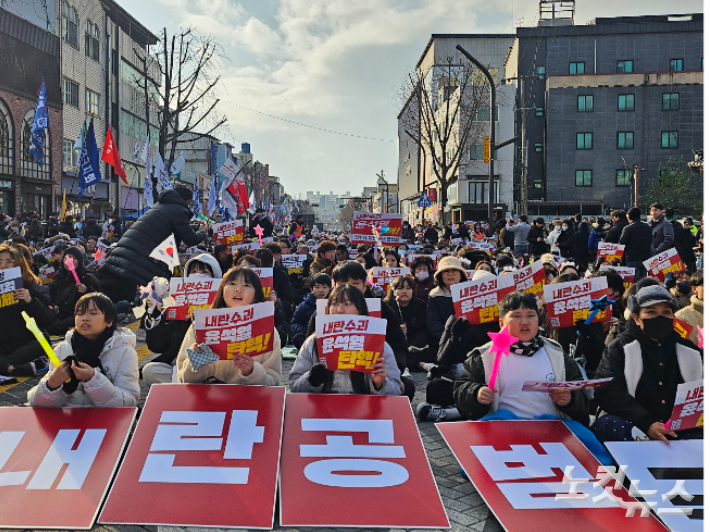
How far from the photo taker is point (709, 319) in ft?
7.55

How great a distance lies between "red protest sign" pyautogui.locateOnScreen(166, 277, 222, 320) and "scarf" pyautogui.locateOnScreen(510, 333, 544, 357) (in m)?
3.25

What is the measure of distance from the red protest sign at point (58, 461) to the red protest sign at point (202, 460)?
0.38 feet

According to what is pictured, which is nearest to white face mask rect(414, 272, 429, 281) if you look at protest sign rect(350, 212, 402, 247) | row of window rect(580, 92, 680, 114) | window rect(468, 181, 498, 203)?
protest sign rect(350, 212, 402, 247)

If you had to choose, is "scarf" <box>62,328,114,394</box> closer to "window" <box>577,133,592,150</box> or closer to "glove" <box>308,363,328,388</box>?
"glove" <box>308,363,328,388</box>

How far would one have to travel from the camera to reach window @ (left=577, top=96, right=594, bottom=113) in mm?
52312

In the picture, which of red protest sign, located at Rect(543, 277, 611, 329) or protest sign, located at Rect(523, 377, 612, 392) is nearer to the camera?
protest sign, located at Rect(523, 377, 612, 392)

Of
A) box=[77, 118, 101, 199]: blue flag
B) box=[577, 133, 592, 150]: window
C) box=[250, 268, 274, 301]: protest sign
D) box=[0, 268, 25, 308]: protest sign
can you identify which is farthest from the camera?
box=[577, 133, 592, 150]: window

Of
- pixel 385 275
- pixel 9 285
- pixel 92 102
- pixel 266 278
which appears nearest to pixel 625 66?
pixel 92 102

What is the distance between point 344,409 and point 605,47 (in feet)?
186

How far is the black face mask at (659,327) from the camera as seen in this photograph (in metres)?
→ 4.76

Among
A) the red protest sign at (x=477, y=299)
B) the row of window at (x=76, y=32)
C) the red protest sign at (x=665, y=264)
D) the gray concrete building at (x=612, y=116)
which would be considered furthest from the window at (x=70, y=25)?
the red protest sign at (x=477, y=299)

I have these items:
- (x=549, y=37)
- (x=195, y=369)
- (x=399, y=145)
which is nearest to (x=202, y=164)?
(x=399, y=145)

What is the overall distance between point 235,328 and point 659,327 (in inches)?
118

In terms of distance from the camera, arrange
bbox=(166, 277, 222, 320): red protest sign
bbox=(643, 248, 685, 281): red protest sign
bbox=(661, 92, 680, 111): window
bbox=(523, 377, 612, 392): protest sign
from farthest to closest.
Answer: bbox=(661, 92, 680, 111): window
bbox=(643, 248, 685, 281): red protest sign
bbox=(166, 277, 222, 320): red protest sign
bbox=(523, 377, 612, 392): protest sign
